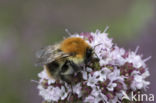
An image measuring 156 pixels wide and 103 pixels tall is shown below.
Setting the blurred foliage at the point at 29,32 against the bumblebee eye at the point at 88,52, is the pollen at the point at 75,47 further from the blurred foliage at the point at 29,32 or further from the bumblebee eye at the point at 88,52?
the blurred foliage at the point at 29,32

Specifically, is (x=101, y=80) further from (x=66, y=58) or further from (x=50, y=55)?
(x=50, y=55)

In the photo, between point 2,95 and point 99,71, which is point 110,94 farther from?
point 2,95

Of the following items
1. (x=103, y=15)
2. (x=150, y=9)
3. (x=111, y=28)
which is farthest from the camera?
(x=103, y=15)

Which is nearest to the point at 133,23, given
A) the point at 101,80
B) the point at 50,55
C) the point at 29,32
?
the point at 29,32

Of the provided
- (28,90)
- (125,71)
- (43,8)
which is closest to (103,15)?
(43,8)

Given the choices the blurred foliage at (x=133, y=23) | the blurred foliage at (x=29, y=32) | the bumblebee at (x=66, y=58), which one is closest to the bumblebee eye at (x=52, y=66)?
the bumblebee at (x=66, y=58)

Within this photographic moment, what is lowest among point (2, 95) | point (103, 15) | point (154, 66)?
point (2, 95)

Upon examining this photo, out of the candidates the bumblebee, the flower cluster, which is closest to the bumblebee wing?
the bumblebee

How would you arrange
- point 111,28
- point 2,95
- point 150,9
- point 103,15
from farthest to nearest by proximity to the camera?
1. point 103,15
2. point 111,28
3. point 150,9
4. point 2,95

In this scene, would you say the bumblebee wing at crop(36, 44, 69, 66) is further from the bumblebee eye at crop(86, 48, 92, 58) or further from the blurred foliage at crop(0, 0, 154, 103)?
the blurred foliage at crop(0, 0, 154, 103)
